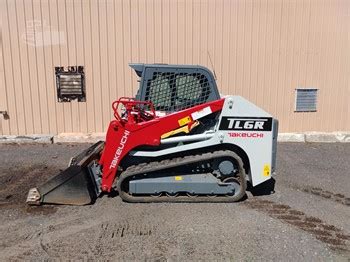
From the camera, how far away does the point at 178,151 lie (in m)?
5.22

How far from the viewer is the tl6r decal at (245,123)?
16.9 feet

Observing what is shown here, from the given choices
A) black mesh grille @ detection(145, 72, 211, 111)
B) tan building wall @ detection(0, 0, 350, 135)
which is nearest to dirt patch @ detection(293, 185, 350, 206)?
black mesh grille @ detection(145, 72, 211, 111)

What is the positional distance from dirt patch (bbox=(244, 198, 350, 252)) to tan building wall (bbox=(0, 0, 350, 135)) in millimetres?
3881

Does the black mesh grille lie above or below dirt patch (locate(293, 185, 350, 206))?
above

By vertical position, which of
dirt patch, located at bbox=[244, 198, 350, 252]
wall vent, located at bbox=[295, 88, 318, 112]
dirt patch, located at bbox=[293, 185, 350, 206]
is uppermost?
wall vent, located at bbox=[295, 88, 318, 112]

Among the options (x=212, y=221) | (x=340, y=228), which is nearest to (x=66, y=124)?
(x=212, y=221)

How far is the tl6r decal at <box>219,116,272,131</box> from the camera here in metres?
5.14

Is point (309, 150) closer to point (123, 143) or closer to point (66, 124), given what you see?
point (123, 143)

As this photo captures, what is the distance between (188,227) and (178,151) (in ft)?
3.45

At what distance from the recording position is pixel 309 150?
26.8 feet

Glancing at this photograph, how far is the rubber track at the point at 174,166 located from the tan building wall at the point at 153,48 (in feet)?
11.8

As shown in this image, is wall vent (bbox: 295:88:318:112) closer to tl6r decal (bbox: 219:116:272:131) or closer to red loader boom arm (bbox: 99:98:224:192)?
tl6r decal (bbox: 219:116:272:131)

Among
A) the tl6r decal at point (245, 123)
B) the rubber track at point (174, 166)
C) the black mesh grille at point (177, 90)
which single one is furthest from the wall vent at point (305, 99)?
the rubber track at point (174, 166)

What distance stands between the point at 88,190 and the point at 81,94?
3.72 meters
